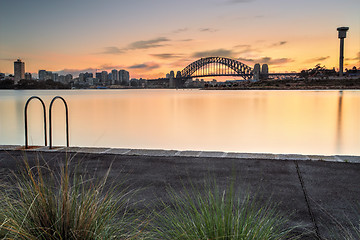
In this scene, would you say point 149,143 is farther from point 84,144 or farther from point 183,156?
point 183,156

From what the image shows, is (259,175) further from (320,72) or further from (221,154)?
(320,72)

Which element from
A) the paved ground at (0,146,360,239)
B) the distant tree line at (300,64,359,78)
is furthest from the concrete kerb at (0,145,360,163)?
the distant tree line at (300,64,359,78)

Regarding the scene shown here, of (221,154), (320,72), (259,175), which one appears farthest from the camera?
(320,72)

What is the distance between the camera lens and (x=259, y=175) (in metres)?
3.75

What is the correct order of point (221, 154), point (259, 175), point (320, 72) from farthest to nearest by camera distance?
point (320, 72) → point (221, 154) → point (259, 175)

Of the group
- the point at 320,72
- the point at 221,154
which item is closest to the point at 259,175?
the point at 221,154

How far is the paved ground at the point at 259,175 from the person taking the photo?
2.75m

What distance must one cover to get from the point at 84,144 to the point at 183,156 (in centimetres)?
645

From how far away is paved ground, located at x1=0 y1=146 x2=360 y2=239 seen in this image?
2.75m

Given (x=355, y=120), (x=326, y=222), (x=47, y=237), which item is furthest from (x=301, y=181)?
(x=355, y=120)

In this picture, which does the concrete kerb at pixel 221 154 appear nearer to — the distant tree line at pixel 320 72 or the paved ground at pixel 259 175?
the paved ground at pixel 259 175

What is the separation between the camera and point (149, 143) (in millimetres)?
10695

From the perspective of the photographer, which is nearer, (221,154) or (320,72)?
(221,154)

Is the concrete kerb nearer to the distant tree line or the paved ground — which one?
the paved ground
